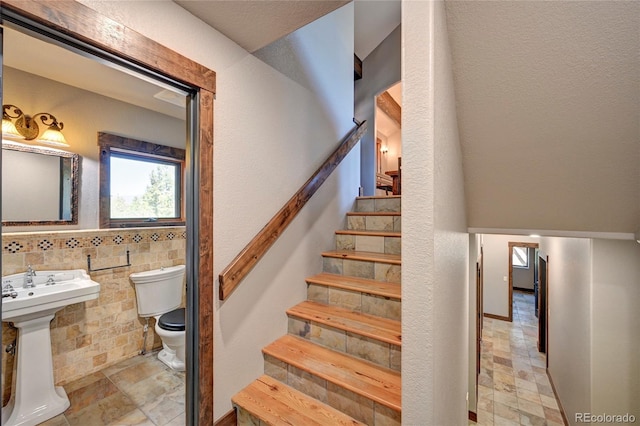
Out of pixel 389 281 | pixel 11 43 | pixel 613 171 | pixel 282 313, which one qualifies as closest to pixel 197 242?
pixel 282 313

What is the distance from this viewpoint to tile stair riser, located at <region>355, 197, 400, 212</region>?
2.71 metres

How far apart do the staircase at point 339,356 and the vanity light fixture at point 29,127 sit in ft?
7.84

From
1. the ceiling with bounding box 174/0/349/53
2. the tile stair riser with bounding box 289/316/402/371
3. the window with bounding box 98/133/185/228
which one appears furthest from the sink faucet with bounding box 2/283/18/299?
the ceiling with bounding box 174/0/349/53

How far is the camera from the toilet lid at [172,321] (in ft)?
7.05

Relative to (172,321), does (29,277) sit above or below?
above

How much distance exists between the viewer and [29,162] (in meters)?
2.09

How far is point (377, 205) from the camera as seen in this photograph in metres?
2.91

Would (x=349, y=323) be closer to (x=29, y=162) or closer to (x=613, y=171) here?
(x=613, y=171)

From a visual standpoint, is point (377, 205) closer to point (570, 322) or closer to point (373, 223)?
point (373, 223)

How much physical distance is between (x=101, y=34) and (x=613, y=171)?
2.56 m

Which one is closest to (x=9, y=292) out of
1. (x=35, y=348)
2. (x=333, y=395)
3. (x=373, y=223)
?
(x=35, y=348)

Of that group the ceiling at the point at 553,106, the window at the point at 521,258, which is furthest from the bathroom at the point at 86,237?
the window at the point at 521,258

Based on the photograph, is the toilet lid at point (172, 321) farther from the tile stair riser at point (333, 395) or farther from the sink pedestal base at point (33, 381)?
the tile stair riser at point (333, 395)

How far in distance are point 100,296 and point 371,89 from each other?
459 cm
